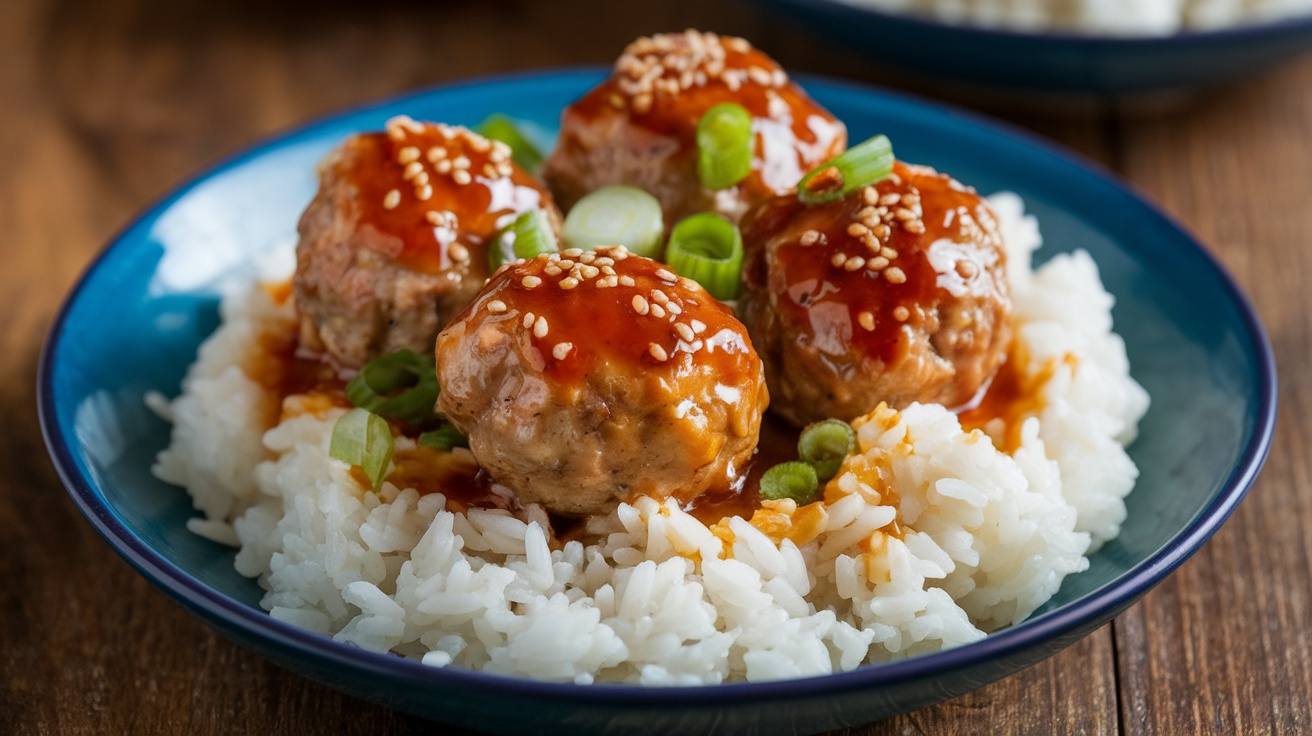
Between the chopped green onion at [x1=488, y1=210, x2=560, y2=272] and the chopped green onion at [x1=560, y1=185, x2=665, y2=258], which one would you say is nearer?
the chopped green onion at [x1=488, y1=210, x2=560, y2=272]

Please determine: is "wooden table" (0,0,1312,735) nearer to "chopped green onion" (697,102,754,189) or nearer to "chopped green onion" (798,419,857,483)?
"chopped green onion" (798,419,857,483)

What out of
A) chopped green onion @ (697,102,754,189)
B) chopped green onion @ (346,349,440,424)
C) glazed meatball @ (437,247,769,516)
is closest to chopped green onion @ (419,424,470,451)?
chopped green onion @ (346,349,440,424)

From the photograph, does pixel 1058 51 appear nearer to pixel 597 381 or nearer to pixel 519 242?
pixel 519 242

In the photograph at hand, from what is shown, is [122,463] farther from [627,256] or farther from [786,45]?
[786,45]

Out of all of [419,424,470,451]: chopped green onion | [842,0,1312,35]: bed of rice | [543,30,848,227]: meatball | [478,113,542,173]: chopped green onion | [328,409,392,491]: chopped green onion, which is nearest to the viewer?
[328,409,392,491]: chopped green onion

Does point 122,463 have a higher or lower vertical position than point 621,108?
lower

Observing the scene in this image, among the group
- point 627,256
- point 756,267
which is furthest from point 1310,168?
point 627,256
